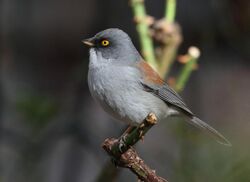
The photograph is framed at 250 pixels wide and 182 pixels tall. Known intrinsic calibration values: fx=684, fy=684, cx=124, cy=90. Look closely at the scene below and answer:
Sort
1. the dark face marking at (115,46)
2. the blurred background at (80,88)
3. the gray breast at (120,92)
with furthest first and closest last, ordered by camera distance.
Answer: the blurred background at (80,88)
the dark face marking at (115,46)
the gray breast at (120,92)

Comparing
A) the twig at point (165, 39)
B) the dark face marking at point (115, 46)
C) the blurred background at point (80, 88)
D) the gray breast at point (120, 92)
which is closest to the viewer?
the gray breast at point (120, 92)

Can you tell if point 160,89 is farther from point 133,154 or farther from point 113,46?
point 133,154

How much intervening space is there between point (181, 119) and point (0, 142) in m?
1.94

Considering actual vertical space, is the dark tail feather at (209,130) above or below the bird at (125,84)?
below

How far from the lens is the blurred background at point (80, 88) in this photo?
15.1 feet

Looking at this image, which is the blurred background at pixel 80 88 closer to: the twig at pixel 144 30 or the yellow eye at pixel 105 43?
the twig at pixel 144 30

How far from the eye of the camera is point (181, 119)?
159 inches

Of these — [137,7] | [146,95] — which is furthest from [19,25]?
[146,95]

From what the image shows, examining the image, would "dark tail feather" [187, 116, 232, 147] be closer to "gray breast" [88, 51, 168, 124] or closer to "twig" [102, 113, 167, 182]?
"gray breast" [88, 51, 168, 124]

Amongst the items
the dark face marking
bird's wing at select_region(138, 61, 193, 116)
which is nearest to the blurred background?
bird's wing at select_region(138, 61, 193, 116)

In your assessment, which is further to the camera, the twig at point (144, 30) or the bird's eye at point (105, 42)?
the twig at point (144, 30)

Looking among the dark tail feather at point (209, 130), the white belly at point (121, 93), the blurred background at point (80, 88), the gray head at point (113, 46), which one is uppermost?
the gray head at point (113, 46)

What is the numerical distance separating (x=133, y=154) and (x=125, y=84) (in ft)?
2.85

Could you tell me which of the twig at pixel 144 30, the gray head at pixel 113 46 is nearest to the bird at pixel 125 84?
the gray head at pixel 113 46
